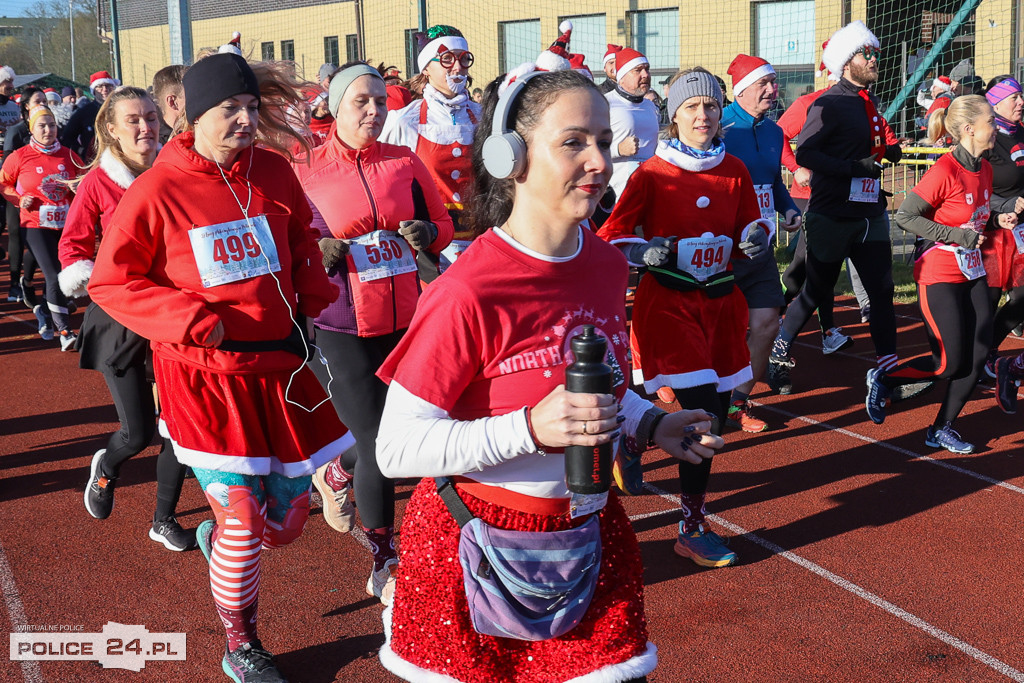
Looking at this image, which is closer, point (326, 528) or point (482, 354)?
point (482, 354)

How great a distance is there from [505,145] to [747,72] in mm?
5040

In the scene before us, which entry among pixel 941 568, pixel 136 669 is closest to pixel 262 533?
pixel 136 669

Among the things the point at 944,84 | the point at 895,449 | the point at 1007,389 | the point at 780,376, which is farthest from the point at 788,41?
the point at 895,449

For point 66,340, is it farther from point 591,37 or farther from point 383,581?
point 591,37

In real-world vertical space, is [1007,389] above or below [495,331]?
below

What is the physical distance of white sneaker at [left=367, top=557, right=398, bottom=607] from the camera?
4242mm

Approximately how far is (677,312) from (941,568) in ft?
5.47

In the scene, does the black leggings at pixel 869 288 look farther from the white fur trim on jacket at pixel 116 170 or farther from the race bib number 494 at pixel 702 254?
the white fur trim on jacket at pixel 116 170

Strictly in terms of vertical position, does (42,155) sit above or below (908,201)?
above

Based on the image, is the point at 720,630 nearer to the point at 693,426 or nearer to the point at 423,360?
the point at 693,426

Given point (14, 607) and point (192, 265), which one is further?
Result: point (14, 607)

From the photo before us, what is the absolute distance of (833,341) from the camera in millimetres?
8664

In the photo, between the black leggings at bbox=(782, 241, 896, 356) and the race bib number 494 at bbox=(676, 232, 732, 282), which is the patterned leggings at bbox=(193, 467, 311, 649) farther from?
the black leggings at bbox=(782, 241, 896, 356)

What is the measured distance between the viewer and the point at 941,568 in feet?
15.2
